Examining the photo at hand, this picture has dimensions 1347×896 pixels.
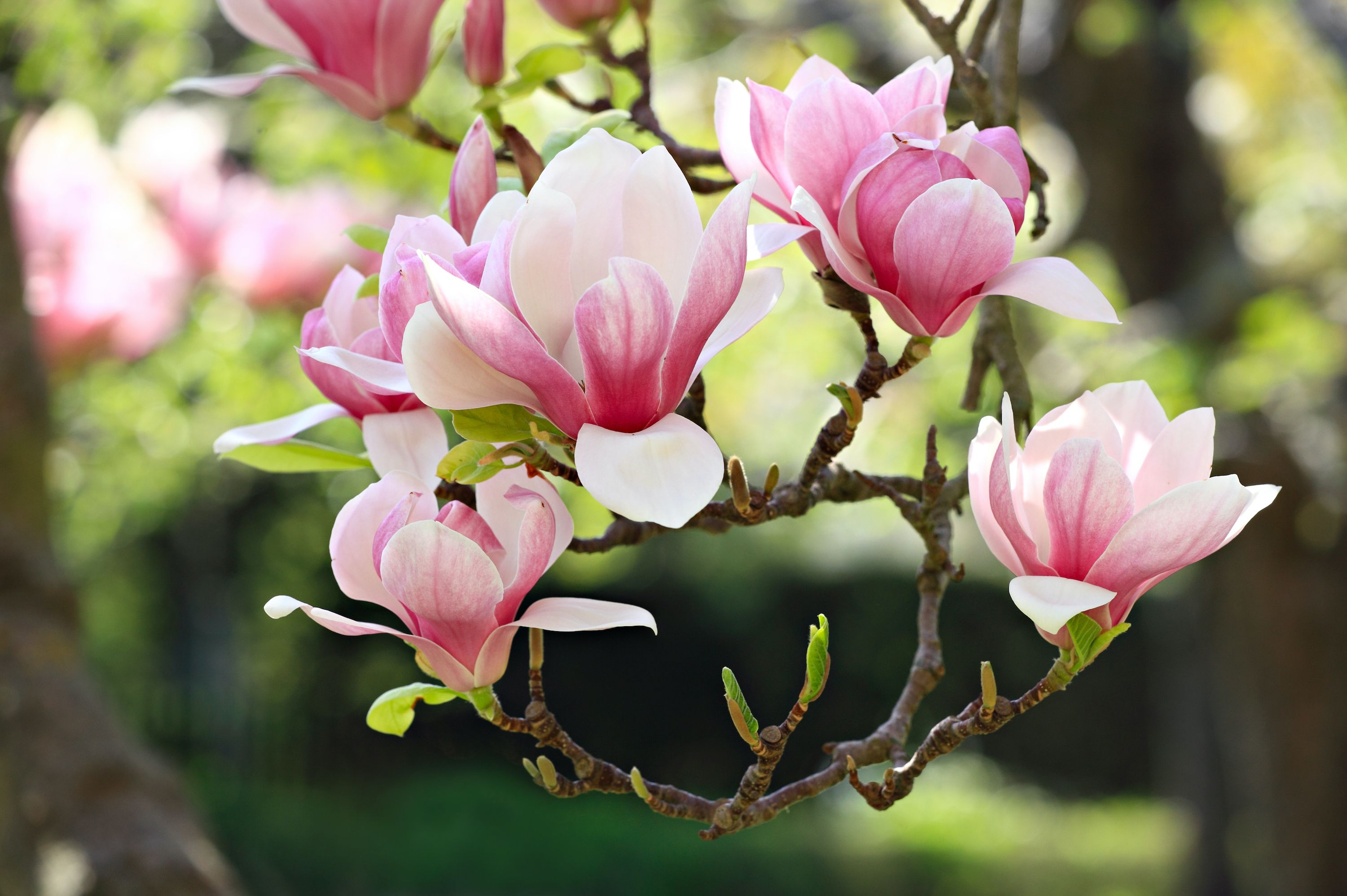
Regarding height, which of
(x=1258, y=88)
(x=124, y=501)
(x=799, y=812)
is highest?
(x=1258, y=88)

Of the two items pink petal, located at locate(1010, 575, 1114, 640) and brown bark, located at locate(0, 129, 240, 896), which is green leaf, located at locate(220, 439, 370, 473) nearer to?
pink petal, located at locate(1010, 575, 1114, 640)

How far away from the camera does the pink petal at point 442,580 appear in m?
0.51

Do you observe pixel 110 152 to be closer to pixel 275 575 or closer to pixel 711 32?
pixel 711 32

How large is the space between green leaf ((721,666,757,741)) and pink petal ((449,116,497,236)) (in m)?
0.26

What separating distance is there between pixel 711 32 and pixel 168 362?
4.98 feet

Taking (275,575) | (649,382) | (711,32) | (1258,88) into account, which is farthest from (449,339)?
(275,575)

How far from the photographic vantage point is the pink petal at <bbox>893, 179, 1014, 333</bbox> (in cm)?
51

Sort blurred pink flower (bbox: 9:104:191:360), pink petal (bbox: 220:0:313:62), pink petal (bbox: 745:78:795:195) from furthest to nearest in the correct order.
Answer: blurred pink flower (bbox: 9:104:191:360) < pink petal (bbox: 220:0:313:62) < pink petal (bbox: 745:78:795:195)

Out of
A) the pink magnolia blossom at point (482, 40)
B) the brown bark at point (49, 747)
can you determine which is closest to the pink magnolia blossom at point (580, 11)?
the pink magnolia blossom at point (482, 40)

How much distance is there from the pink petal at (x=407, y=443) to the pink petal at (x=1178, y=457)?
32cm

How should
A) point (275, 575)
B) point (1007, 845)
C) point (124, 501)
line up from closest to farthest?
point (124, 501), point (1007, 845), point (275, 575)

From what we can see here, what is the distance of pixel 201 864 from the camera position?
1.57 meters

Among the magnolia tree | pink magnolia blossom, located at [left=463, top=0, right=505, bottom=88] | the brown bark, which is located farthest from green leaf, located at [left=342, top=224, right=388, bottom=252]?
the brown bark

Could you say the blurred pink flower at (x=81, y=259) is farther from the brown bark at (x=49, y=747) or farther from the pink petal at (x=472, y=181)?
the pink petal at (x=472, y=181)
